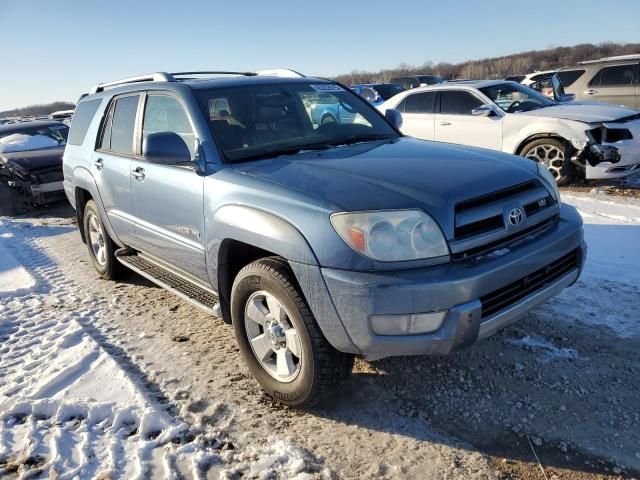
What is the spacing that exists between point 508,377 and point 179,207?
2315mm

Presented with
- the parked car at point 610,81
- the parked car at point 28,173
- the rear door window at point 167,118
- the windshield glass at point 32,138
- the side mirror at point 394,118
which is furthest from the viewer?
the parked car at point 610,81

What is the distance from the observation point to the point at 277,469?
243 cm

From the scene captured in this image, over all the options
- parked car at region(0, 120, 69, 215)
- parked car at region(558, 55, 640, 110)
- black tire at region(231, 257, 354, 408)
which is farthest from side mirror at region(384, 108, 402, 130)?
parked car at region(558, 55, 640, 110)

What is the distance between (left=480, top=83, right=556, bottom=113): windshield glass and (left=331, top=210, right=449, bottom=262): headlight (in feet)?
21.0

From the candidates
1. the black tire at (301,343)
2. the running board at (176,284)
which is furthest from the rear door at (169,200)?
the black tire at (301,343)

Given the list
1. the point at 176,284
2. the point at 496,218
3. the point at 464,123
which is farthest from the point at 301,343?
the point at 464,123

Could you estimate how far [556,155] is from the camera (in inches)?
293

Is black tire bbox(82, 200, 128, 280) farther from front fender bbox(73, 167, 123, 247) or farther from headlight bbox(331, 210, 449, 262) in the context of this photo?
headlight bbox(331, 210, 449, 262)

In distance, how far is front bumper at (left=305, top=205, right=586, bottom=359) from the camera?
2336 millimetres

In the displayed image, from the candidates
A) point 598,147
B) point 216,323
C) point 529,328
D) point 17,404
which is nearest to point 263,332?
point 216,323

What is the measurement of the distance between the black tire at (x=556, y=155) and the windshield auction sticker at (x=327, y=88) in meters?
4.25

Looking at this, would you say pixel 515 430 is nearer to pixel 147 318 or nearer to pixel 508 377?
pixel 508 377

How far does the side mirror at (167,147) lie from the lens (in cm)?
321

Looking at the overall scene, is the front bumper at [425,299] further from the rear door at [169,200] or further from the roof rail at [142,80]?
the roof rail at [142,80]
